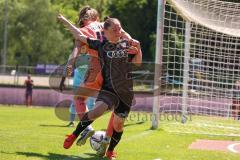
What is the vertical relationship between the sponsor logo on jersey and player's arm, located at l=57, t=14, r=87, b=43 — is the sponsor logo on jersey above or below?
below

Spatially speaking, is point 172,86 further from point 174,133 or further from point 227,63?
point 174,133

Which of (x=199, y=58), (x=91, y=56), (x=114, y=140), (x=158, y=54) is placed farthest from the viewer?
(x=199, y=58)

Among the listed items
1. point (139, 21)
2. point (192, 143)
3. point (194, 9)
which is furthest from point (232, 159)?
point (139, 21)

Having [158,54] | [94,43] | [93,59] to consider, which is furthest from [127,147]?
[158,54]

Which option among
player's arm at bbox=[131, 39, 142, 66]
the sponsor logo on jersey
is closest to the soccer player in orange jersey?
the sponsor logo on jersey

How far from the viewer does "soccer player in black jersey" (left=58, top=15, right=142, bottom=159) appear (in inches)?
273

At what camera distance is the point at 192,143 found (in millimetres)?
9508

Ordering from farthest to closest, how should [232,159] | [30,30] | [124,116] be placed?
[30,30] → [232,159] → [124,116]

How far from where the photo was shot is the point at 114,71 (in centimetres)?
701

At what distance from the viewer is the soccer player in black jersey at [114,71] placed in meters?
6.92

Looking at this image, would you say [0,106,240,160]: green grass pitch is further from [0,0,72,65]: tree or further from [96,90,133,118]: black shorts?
[0,0,72,65]: tree

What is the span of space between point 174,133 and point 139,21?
53.1m

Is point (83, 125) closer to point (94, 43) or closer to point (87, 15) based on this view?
point (94, 43)

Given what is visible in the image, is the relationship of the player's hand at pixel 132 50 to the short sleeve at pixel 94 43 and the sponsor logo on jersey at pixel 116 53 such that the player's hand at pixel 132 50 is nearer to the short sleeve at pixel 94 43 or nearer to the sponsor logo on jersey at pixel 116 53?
the sponsor logo on jersey at pixel 116 53
